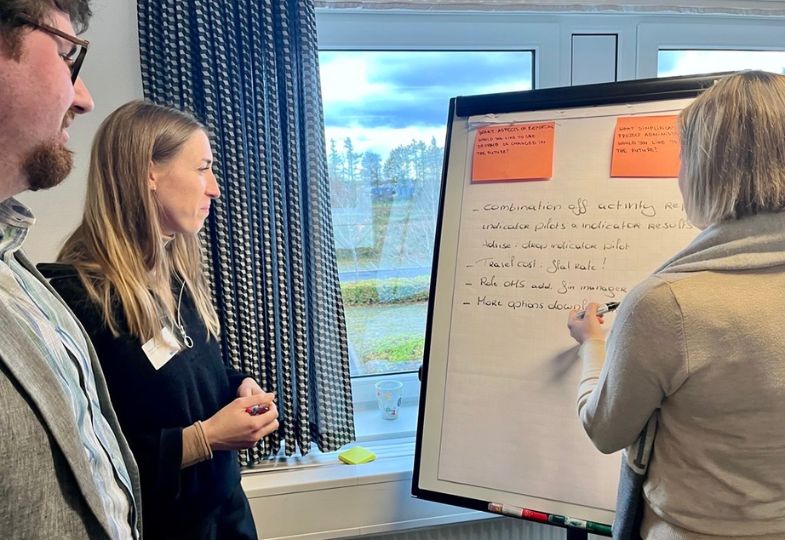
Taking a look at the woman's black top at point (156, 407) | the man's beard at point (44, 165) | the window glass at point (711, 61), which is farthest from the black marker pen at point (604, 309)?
the window glass at point (711, 61)

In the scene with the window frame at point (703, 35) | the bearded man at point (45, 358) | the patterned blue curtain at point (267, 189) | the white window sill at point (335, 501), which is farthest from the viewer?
the window frame at point (703, 35)

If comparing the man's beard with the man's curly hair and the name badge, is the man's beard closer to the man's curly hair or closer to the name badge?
the man's curly hair

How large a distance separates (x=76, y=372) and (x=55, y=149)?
0.99 feet

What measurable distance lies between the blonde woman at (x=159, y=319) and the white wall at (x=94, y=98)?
1.24 ft

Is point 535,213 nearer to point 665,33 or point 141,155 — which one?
point 141,155

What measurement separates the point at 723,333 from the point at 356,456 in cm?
113

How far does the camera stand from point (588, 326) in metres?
1.16

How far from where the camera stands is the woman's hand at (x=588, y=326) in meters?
1.15

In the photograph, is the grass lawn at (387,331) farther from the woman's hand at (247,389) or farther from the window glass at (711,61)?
the window glass at (711,61)

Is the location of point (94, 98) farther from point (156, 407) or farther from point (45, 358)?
point (45, 358)

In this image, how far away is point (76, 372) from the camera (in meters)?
0.82

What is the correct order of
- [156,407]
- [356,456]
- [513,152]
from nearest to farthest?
[156,407]
[513,152]
[356,456]

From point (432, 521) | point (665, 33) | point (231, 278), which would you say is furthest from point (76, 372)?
point (665, 33)

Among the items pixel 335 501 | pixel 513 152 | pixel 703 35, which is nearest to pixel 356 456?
pixel 335 501
